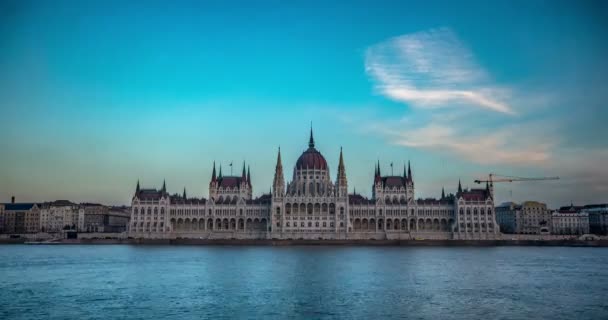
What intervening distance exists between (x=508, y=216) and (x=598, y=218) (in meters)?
28.5

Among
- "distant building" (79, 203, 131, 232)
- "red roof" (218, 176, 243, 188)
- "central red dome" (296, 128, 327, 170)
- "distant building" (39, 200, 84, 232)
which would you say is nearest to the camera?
"central red dome" (296, 128, 327, 170)

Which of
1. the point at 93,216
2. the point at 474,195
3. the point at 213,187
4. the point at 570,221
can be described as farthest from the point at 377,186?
the point at 93,216

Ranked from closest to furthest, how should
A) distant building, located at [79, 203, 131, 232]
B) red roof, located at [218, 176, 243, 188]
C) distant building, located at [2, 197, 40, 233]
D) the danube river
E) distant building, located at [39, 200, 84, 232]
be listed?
1. the danube river
2. red roof, located at [218, 176, 243, 188]
3. distant building, located at [2, 197, 40, 233]
4. distant building, located at [39, 200, 84, 232]
5. distant building, located at [79, 203, 131, 232]

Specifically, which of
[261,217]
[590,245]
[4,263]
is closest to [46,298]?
[4,263]

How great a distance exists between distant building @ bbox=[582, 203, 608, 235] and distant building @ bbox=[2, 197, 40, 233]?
15691 centimetres

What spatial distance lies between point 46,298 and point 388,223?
101 metres

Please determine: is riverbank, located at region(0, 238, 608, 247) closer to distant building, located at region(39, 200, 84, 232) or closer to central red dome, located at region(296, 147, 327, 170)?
central red dome, located at region(296, 147, 327, 170)

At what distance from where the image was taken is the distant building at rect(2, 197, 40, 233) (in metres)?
160

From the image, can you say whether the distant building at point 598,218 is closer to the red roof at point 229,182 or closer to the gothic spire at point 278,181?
the gothic spire at point 278,181

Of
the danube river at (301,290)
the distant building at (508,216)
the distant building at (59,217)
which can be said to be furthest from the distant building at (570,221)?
the distant building at (59,217)

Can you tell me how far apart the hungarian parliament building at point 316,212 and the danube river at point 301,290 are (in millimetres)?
59575

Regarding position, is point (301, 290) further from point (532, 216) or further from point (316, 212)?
point (532, 216)

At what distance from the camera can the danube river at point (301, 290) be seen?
3466 cm

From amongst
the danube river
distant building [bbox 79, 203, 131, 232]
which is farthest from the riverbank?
the danube river
